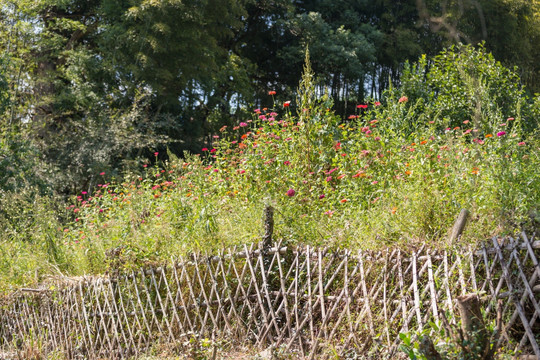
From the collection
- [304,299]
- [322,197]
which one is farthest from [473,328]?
[322,197]

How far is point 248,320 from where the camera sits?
416 cm

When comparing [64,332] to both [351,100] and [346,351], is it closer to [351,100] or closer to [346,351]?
[346,351]

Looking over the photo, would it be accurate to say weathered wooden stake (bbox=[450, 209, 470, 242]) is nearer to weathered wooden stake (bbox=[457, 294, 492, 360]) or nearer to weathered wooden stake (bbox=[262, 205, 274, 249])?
weathered wooden stake (bbox=[457, 294, 492, 360])

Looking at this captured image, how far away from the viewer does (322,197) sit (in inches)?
191

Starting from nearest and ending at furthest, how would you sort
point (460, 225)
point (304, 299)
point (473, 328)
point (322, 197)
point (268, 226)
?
point (473, 328)
point (460, 225)
point (304, 299)
point (268, 226)
point (322, 197)

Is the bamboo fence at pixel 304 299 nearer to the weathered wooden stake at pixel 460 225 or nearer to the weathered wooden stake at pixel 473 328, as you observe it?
the weathered wooden stake at pixel 460 225

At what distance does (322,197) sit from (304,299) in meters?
1.20

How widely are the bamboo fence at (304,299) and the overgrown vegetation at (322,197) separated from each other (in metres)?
0.19

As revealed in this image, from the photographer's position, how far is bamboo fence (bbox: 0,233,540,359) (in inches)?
117

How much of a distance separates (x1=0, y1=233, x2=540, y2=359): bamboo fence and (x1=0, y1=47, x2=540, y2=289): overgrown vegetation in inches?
7.4

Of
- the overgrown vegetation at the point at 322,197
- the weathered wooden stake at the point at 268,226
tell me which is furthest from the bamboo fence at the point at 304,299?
the overgrown vegetation at the point at 322,197

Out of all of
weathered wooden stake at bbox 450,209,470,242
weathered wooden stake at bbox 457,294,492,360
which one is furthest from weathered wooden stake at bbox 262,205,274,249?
weathered wooden stake at bbox 457,294,492,360

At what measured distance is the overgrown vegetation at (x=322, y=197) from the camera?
3.79 metres

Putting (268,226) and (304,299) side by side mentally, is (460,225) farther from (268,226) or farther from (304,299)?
(268,226)
